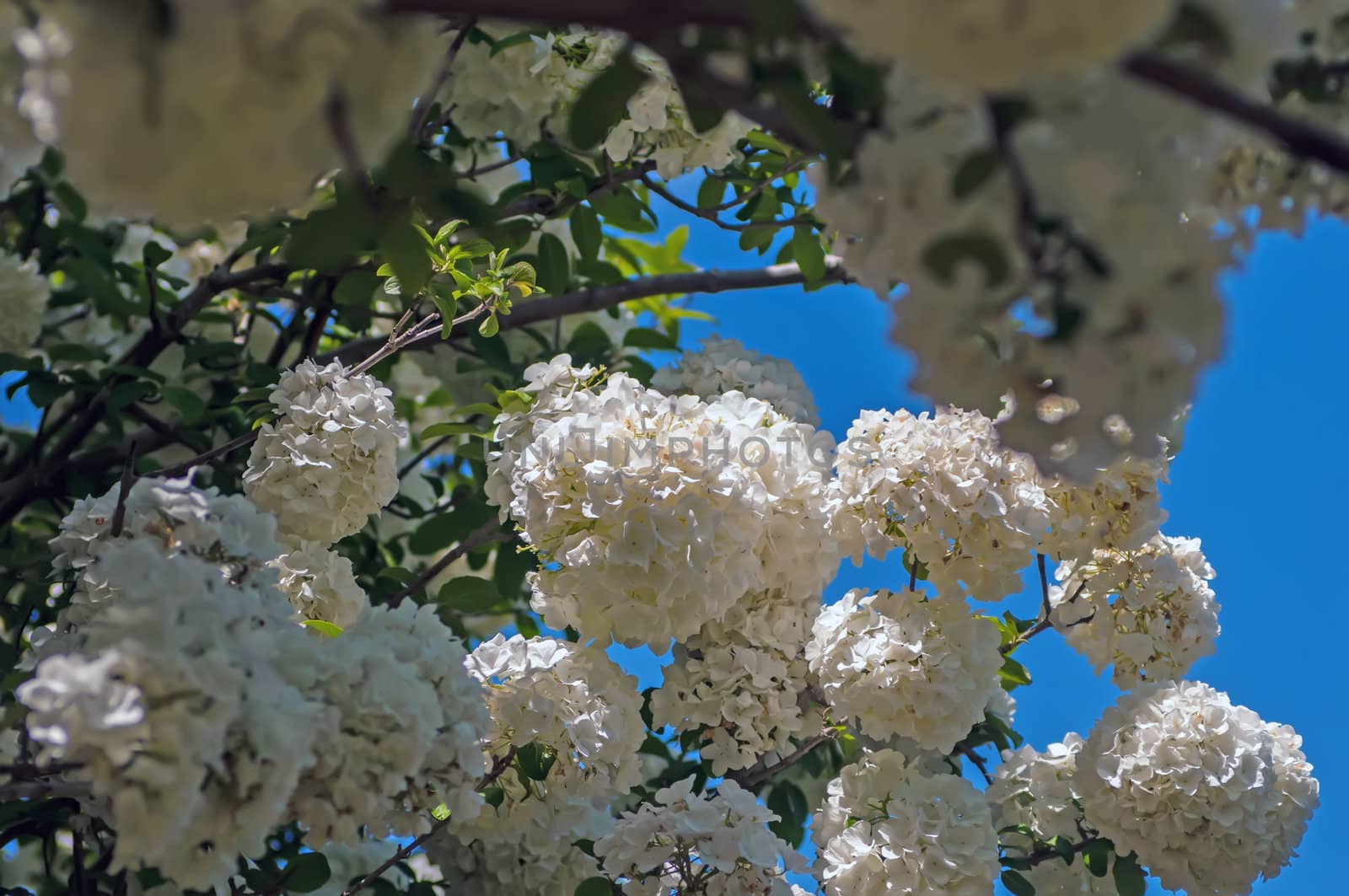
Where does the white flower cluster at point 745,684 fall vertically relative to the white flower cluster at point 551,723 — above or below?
above

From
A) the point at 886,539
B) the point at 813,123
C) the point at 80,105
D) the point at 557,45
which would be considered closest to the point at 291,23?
the point at 80,105

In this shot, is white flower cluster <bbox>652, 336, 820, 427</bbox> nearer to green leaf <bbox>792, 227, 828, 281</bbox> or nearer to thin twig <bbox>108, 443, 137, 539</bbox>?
green leaf <bbox>792, 227, 828, 281</bbox>

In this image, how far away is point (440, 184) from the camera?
37.4 inches

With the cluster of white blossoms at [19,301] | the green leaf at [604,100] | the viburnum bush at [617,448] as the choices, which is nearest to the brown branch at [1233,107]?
the viburnum bush at [617,448]

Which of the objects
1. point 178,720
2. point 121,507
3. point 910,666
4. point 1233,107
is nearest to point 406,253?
point 178,720

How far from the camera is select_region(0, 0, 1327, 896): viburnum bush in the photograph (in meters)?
0.80

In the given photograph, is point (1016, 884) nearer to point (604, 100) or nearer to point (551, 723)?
point (551, 723)

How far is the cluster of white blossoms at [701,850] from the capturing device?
5.90ft

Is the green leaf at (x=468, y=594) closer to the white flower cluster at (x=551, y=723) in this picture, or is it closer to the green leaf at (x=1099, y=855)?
the white flower cluster at (x=551, y=723)

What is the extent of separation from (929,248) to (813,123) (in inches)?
5.5

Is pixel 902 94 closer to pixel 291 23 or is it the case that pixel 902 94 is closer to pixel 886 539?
pixel 291 23

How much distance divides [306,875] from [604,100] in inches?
57.7

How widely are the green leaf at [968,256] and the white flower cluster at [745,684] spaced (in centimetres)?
137

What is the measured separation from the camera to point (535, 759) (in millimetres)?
1894
